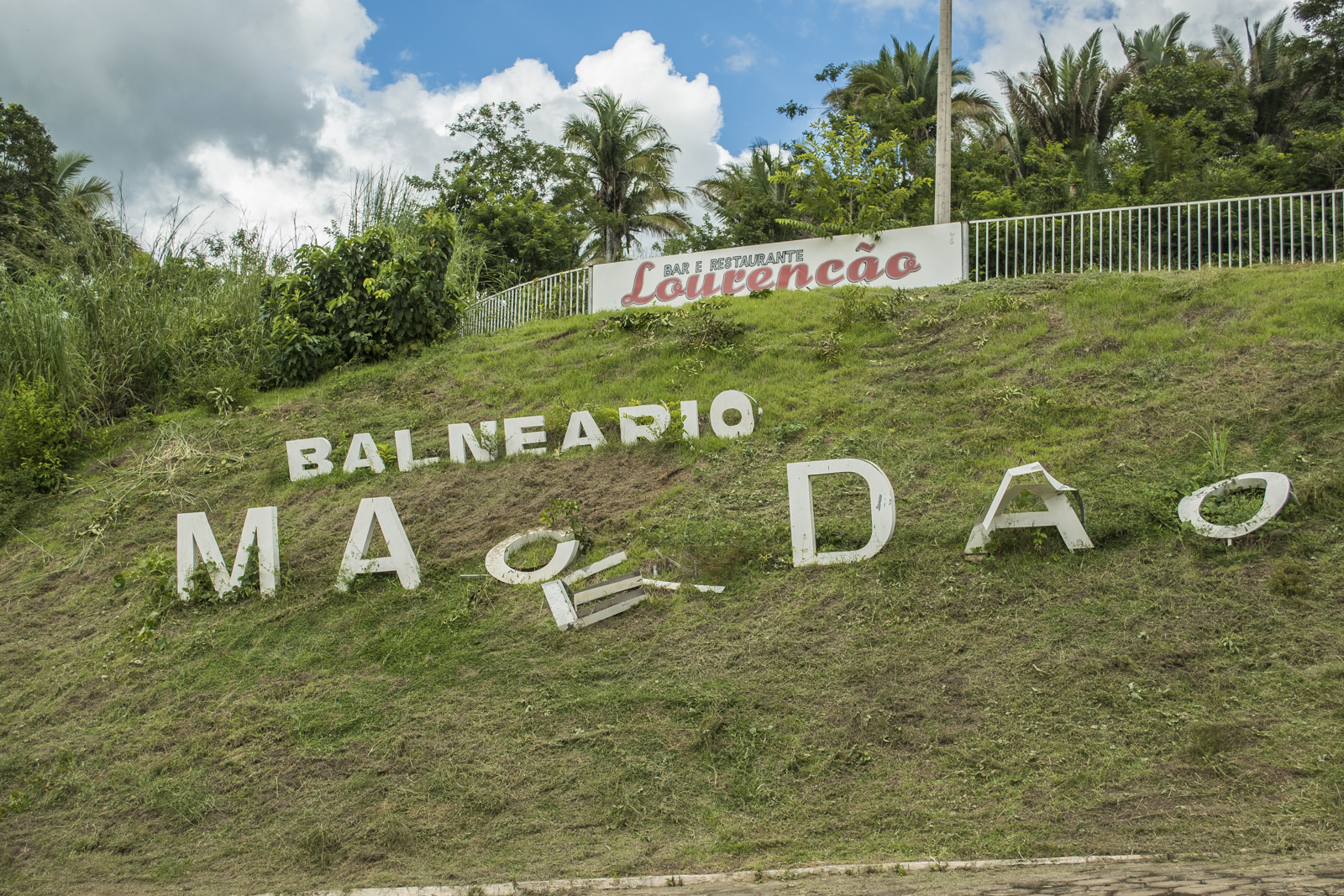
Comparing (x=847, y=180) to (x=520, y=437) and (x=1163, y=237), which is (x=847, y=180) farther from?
(x=520, y=437)

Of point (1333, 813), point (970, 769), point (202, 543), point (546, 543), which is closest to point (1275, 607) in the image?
point (1333, 813)

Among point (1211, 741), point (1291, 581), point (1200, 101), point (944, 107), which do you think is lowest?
point (1211, 741)

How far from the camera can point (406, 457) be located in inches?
427

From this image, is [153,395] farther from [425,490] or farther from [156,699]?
[156,699]

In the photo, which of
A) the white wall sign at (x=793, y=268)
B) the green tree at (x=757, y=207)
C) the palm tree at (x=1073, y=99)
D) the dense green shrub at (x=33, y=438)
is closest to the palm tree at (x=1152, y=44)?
the palm tree at (x=1073, y=99)

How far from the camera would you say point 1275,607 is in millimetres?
5723

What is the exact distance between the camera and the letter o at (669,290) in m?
14.4

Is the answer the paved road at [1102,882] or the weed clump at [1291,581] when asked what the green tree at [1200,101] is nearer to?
the weed clump at [1291,581]

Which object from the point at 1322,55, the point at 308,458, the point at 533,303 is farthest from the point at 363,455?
the point at 1322,55

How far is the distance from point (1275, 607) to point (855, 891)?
360 centimetres

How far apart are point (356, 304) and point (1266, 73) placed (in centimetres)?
2866

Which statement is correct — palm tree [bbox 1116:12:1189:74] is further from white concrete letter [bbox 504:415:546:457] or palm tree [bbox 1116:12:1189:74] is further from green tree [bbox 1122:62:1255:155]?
white concrete letter [bbox 504:415:546:457]

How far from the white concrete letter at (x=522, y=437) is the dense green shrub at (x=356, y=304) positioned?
4.54 m

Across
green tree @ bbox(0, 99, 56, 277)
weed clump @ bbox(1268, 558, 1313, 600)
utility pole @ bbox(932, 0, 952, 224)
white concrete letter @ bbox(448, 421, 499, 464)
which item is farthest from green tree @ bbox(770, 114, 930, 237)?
green tree @ bbox(0, 99, 56, 277)
